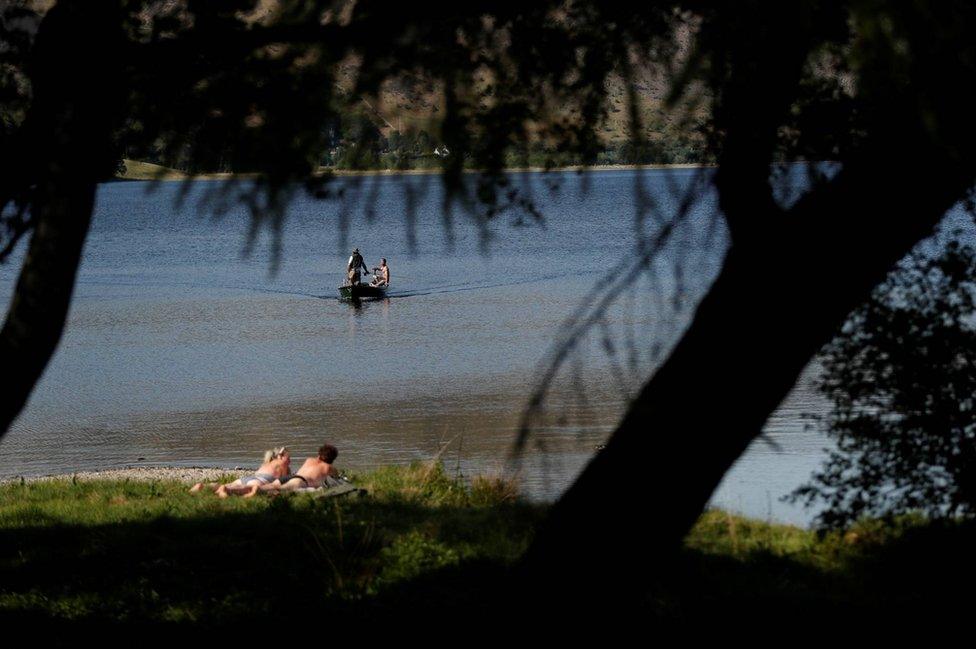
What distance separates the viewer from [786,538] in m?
11.5

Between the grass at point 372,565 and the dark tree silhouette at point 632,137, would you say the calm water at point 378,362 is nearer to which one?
the dark tree silhouette at point 632,137

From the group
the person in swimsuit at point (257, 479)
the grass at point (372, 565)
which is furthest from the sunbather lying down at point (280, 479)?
the grass at point (372, 565)

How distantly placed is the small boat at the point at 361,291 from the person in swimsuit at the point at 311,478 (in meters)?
29.6

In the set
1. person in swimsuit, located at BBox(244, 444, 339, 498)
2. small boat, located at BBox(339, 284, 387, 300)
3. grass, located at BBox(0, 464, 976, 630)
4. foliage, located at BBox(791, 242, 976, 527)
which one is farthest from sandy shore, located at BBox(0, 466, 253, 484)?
small boat, located at BBox(339, 284, 387, 300)

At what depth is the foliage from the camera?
8.98m

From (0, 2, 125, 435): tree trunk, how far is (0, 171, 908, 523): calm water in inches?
15.4

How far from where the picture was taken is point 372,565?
9.36 meters

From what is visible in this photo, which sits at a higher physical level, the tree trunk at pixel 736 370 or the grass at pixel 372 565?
the tree trunk at pixel 736 370

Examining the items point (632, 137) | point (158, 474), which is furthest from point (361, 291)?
point (632, 137)

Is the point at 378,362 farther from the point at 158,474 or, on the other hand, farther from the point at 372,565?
the point at 372,565

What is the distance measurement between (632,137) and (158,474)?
14675 mm

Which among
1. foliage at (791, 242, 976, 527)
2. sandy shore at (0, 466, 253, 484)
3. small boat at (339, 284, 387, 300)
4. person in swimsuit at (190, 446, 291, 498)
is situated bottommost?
sandy shore at (0, 466, 253, 484)

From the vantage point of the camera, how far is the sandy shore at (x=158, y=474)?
1691 cm

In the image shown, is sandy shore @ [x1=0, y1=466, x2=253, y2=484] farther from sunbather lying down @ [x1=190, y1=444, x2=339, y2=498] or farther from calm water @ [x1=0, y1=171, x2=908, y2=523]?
sunbather lying down @ [x1=190, y1=444, x2=339, y2=498]
